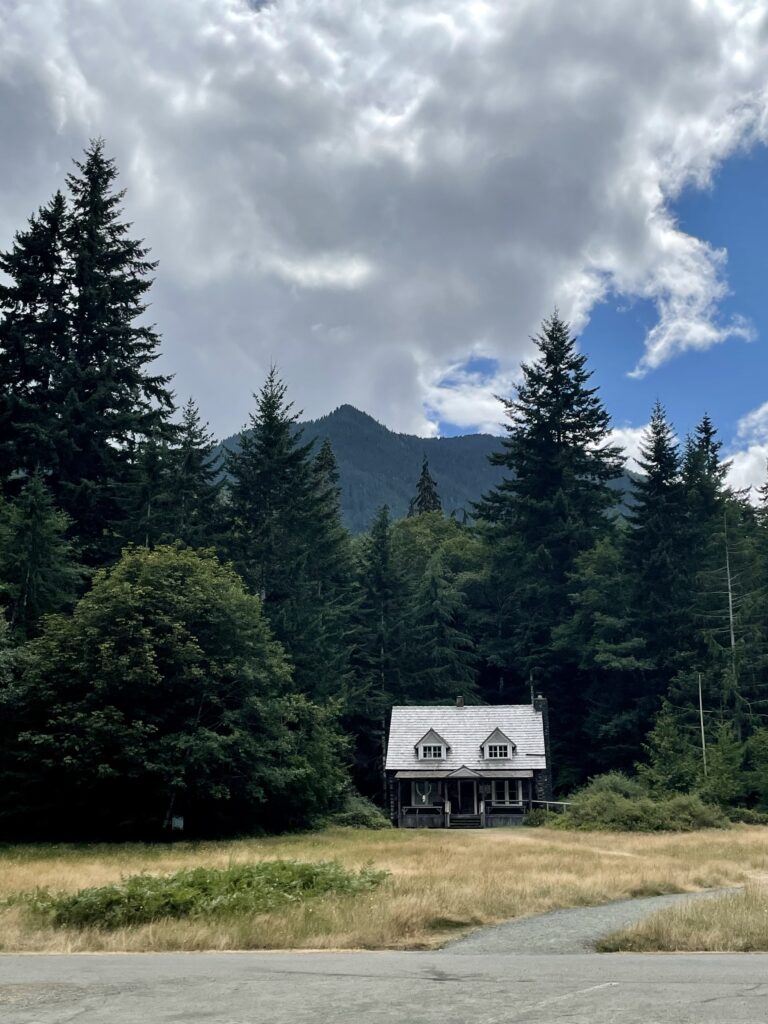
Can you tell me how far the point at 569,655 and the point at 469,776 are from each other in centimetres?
1412

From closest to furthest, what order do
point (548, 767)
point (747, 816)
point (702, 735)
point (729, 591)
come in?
point (747, 816) → point (702, 735) → point (729, 591) → point (548, 767)

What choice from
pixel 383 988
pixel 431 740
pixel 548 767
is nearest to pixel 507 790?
pixel 548 767

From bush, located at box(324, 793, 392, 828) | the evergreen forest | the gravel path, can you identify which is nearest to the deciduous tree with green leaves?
the evergreen forest

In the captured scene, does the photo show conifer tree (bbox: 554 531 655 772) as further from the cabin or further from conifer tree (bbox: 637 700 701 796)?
the cabin

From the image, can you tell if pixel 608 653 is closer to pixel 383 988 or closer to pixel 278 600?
pixel 278 600

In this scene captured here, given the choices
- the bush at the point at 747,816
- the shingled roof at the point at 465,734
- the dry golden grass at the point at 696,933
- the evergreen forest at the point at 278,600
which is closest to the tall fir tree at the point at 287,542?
the evergreen forest at the point at 278,600

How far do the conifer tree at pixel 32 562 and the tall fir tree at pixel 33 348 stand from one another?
290 inches

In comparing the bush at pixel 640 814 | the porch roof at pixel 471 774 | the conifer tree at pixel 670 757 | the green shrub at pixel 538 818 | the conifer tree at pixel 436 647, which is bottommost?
the green shrub at pixel 538 818

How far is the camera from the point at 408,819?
52.2m

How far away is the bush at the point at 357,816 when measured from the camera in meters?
46.0

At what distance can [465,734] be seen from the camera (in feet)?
182

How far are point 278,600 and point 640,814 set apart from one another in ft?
78.1

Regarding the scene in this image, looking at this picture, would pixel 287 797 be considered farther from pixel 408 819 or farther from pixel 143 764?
pixel 408 819

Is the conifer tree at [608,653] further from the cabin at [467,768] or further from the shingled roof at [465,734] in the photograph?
the shingled roof at [465,734]
